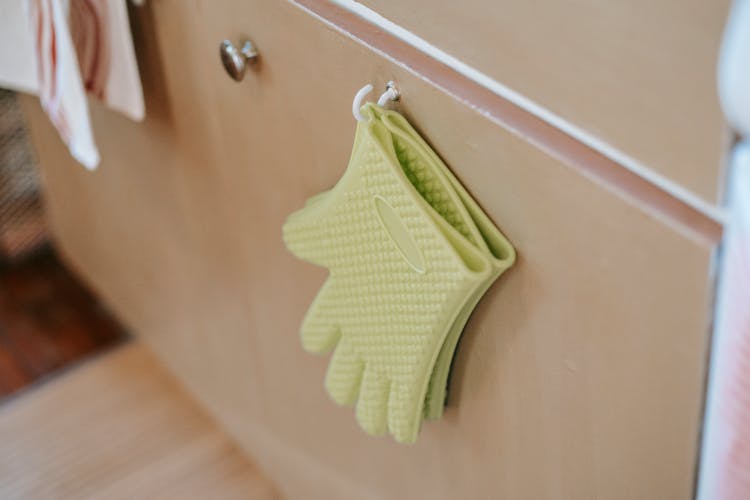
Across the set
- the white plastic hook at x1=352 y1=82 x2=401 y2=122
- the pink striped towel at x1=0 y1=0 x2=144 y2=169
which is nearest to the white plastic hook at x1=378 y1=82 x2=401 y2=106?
the white plastic hook at x1=352 y1=82 x2=401 y2=122

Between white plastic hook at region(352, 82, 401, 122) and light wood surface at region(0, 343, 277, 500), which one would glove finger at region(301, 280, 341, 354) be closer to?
white plastic hook at region(352, 82, 401, 122)

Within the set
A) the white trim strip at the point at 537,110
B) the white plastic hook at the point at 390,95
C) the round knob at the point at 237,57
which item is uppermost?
the white trim strip at the point at 537,110

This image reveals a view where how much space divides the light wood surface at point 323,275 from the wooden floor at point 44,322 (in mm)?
279

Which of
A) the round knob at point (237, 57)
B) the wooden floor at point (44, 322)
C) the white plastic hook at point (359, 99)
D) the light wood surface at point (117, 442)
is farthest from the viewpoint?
the wooden floor at point (44, 322)

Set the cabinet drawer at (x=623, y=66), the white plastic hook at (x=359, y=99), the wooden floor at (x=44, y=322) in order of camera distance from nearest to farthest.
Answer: the cabinet drawer at (x=623, y=66) → the white plastic hook at (x=359, y=99) → the wooden floor at (x=44, y=322)

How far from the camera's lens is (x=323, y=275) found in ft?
2.99

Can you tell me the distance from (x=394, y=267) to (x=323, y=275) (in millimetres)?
176

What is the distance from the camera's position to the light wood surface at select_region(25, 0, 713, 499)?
61 centimetres

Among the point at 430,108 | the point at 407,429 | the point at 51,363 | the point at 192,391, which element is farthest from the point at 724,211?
the point at 51,363

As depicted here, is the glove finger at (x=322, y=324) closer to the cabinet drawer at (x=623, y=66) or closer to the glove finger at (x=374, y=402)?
the glove finger at (x=374, y=402)

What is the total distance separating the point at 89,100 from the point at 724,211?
0.84 meters

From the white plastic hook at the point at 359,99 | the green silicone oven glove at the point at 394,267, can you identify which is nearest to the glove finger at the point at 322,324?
the green silicone oven glove at the point at 394,267

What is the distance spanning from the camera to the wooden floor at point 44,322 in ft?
5.06

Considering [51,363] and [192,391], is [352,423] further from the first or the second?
[51,363]
